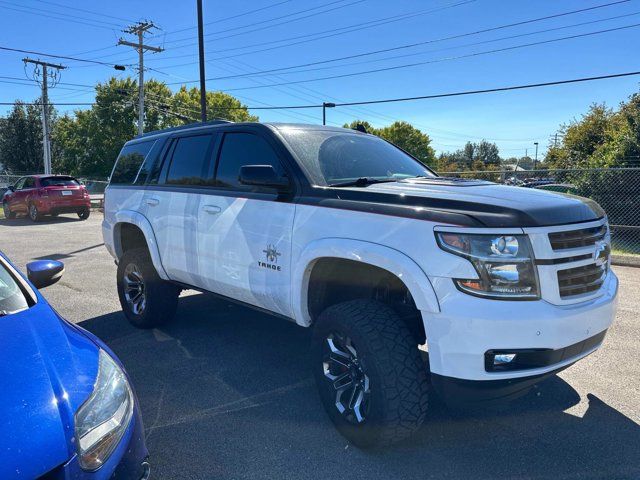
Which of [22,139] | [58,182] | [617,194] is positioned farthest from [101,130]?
[617,194]

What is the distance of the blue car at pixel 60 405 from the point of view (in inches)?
64.4

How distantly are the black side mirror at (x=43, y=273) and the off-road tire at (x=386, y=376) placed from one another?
1.96 meters

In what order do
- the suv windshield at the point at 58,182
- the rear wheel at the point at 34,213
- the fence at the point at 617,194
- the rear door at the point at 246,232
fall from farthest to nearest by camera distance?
the suv windshield at the point at 58,182, the rear wheel at the point at 34,213, the fence at the point at 617,194, the rear door at the point at 246,232

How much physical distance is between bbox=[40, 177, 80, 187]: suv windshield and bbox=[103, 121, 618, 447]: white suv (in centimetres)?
1555

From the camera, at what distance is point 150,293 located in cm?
488

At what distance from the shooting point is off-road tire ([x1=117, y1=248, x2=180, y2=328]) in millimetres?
4879

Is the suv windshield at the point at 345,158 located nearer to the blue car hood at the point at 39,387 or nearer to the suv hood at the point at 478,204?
the suv hood at the point at 478,204

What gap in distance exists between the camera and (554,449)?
291 centimetres

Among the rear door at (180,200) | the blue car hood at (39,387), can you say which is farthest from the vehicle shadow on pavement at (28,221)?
the blue car hood at (39,387)

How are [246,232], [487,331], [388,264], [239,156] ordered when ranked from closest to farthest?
[487,331] → [388,264] → [246,232] → [239,156]

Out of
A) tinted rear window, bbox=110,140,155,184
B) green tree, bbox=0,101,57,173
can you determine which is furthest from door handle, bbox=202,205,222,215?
green tree, bbox=0,101,57,173

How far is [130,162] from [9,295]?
322 cm

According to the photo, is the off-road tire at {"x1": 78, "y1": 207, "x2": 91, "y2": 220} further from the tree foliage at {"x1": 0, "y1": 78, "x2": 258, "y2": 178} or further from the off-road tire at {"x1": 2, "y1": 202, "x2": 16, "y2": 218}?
the tree foliage at {"x1": 0, "y1": 78, "x2": 258, "y2": 178}

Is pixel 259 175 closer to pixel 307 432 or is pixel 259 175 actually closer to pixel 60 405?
pixel 307 432
